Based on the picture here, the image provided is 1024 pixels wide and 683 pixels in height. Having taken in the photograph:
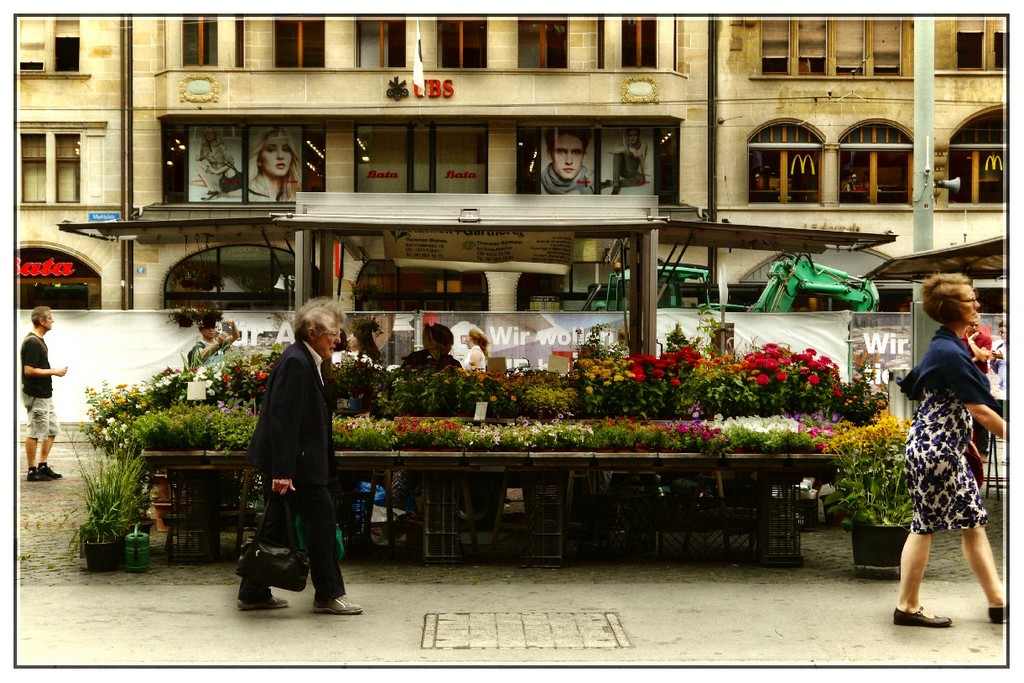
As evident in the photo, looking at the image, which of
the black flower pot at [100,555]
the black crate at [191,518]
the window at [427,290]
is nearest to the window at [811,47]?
the window at [427,290]

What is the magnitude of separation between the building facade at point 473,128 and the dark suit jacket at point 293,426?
70.1 feet

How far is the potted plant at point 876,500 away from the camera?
27.7ft

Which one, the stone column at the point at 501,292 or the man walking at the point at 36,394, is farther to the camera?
the stone column at the point at 501,292

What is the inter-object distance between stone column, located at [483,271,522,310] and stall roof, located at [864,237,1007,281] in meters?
14.5

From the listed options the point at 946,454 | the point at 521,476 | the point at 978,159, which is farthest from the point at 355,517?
the point at 978,159

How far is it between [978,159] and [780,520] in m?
23.2

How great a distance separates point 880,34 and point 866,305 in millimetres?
8907

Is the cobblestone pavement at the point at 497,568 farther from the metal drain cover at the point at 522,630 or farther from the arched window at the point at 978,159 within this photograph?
the arched window at the point at 978,159

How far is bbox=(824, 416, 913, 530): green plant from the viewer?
8445 mm

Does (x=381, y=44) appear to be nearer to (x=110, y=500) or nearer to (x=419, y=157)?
(x=419, y=157)

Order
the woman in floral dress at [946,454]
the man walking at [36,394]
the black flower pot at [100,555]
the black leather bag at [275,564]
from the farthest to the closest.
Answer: the man walking at [36,394]
the black flower pot at [100,555]
the black leather bag at [275,564]
the woman in floral dress at [946,454]

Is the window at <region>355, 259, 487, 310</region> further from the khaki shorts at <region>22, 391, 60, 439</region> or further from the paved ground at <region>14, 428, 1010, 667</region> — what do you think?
the paved ground at <region>14, 428, 1010, 667</region>

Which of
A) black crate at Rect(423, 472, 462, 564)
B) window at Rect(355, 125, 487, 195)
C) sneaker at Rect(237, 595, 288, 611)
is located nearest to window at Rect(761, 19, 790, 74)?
window at Rect(355, 125, 487, 195)
